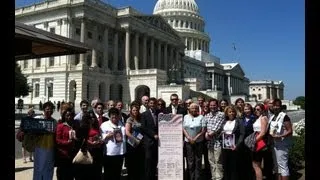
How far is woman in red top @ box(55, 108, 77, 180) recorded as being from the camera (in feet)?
25.1

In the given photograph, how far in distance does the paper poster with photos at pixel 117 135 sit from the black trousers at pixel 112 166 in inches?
12.9

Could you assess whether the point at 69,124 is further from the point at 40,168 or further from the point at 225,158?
the point at 225,158

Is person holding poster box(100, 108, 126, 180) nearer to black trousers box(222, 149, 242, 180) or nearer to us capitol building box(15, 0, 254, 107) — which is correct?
black trousers box(222, 149, 242, 180)

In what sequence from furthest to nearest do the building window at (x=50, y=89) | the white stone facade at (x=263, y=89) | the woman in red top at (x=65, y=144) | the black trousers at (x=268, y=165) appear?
the white stone facade at (x=263, y=89) → the building window at (x=50, y=89) → the black trousers at (x=268, y=165) → the woman in red top at (x=65, y=144)

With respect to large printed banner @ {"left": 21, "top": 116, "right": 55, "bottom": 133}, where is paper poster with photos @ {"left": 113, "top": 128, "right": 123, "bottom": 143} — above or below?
below

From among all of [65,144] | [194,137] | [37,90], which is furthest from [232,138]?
[37,90]

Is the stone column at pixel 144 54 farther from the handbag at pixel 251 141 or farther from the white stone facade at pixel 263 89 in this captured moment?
the white stone facade at pixel 263 89

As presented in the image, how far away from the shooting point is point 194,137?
351 inches

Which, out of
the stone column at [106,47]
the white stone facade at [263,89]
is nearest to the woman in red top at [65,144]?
the stone column at [106,47]

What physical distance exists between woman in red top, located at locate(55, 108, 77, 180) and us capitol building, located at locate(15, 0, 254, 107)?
1857 inches

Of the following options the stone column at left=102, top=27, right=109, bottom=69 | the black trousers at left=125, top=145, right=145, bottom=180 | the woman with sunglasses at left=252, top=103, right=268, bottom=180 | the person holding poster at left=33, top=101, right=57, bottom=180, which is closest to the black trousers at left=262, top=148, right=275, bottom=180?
the woman with sunglasses at left=252, top=103, right=268, bottom=180

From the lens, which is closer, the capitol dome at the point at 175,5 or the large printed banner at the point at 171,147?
the large printed banner at the point at 171,147

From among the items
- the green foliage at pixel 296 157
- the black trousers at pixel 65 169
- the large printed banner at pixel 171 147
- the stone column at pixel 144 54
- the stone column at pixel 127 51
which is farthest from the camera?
the stone column at pixel 144 54

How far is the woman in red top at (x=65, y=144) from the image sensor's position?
25.1ft
